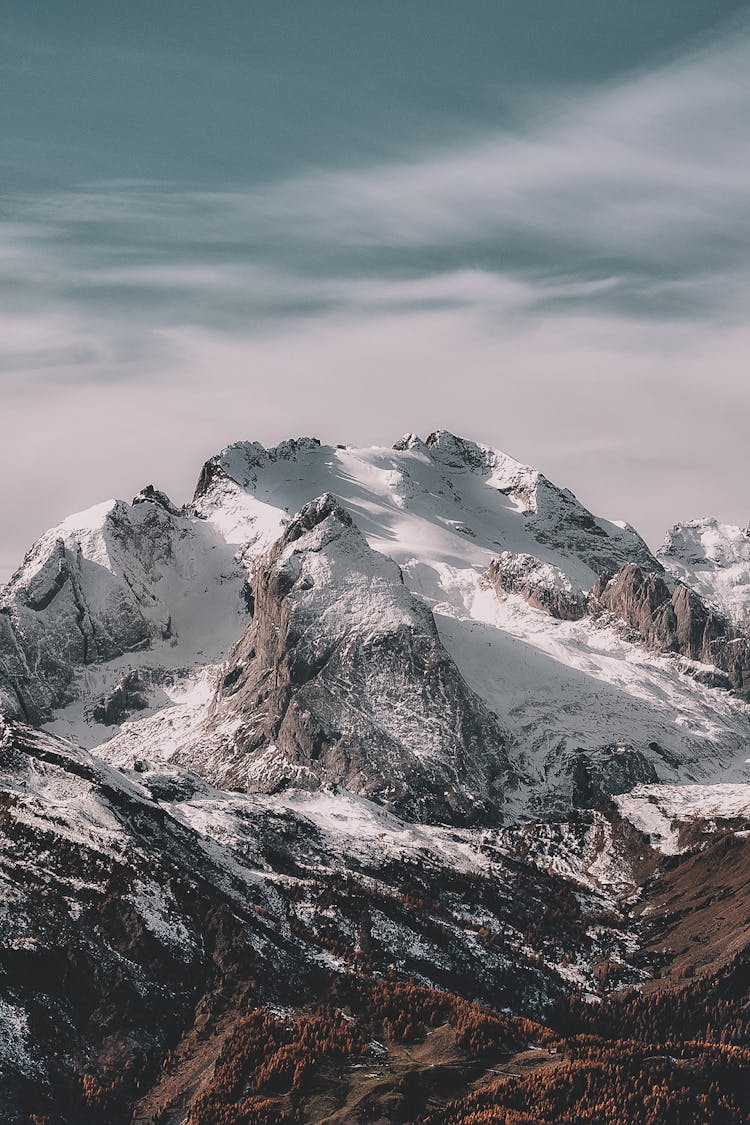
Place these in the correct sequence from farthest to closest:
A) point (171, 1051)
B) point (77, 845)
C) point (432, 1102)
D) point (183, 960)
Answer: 1. point (77, 845)
2. point (183, 960)
3. point (171, 1051)
4. point (432, 1102)

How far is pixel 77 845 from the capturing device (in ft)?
490

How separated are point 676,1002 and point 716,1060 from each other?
82.4m

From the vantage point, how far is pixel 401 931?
18725 centimetres

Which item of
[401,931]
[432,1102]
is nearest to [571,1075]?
[432,1102]

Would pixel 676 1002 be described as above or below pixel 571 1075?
below

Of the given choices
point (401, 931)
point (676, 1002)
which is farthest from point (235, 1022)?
point (676, 1002)

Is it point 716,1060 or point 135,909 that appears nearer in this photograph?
point 716,1060

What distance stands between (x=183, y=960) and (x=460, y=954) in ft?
213

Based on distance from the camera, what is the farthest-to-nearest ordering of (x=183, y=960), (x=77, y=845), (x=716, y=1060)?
1. (x=77, y=845)
2. (x=183, y=960)
3. (x=716, y=1060)

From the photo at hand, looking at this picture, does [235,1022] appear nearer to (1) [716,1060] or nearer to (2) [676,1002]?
(1) [716,1060]

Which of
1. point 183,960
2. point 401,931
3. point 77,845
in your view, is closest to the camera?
point 183,960

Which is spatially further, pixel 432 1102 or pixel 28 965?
pixel 28 965

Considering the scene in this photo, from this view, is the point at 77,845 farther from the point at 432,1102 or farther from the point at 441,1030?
the point at 432,1102

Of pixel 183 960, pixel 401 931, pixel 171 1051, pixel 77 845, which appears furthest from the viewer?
pixel 401 931
